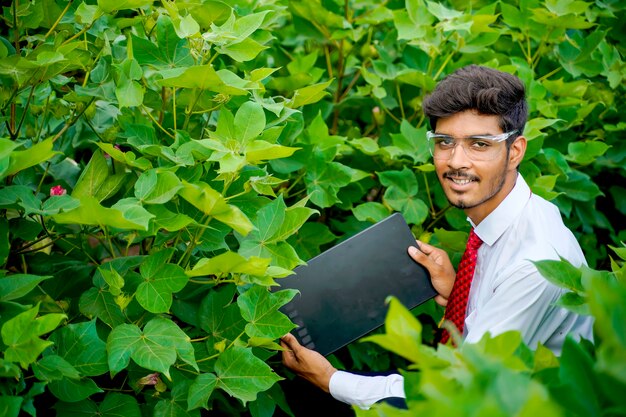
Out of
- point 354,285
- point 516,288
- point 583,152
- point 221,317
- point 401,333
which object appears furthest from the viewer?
point 583,152

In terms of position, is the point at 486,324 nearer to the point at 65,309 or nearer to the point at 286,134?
the point at 286,134

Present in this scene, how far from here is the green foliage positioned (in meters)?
1.03

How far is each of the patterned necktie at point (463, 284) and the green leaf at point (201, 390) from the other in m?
0.78

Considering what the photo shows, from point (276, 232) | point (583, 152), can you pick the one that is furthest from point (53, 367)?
point (583, 152)

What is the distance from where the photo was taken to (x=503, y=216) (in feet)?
6.06

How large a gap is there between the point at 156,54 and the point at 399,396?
37.7 inches

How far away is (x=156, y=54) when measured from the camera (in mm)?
1536

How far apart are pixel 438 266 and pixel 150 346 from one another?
88 cm

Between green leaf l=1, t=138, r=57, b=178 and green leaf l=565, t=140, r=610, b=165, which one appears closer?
green leaf l=1, t=138, r=57, b=178

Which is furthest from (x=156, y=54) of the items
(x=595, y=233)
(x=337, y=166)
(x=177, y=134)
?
(x=595, y=233)

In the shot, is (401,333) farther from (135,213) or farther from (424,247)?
(424,247)

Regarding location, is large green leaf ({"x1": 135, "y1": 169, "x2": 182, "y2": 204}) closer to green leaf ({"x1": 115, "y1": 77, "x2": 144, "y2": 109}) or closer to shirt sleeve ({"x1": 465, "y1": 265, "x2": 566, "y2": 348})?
green leaf ({"x1": 115, "y1": 77, "x2": 144, "y2": 109})

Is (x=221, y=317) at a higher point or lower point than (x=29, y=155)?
lower

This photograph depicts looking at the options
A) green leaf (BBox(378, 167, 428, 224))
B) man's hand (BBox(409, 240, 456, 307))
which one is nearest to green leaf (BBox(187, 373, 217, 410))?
man's hand (BBox(409, 240, 456, 307))
